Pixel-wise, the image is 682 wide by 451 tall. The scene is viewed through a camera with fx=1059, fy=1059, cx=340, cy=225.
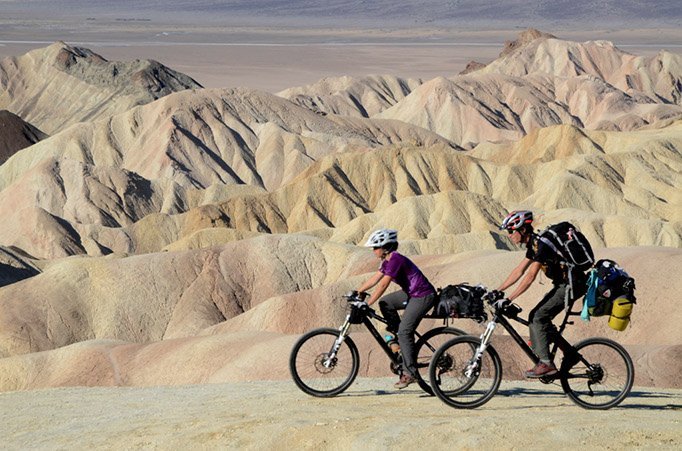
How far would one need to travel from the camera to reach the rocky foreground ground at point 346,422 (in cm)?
1257

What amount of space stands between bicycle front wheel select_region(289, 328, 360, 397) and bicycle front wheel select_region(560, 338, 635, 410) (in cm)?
301

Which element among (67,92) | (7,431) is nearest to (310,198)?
(67,92)

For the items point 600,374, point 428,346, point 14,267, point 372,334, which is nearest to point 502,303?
point 428,346

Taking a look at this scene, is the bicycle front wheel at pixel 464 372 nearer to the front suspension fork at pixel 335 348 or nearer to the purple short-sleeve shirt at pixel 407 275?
the purple short-sleeve shirt at pixel 407 275

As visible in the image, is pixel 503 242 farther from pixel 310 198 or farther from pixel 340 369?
pixel 340 369

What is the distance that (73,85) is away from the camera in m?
175

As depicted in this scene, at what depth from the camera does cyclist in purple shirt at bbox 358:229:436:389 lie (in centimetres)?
1441

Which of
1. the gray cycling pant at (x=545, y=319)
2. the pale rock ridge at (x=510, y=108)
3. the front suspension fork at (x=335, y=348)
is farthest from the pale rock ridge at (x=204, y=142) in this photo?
the gray cycling pant at (x=545, y=319)

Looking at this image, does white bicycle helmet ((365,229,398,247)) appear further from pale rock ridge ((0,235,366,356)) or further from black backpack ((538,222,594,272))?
pale rock ridge ((0,235,366,356))

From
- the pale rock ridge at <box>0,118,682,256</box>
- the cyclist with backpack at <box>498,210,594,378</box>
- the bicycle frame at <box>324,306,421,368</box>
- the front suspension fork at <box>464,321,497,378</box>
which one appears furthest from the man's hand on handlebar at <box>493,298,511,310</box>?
the pale rock ridge at <box>0,118,682,256</box>

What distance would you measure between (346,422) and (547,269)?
3.37 m

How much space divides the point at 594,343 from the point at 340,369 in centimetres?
360

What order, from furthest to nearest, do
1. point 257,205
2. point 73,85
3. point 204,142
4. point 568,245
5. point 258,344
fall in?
1. point 73,85
2. point 204,142
3. point 257,205
4. point 258,344
5. point 568,245

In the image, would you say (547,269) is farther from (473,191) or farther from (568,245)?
(473,191)
